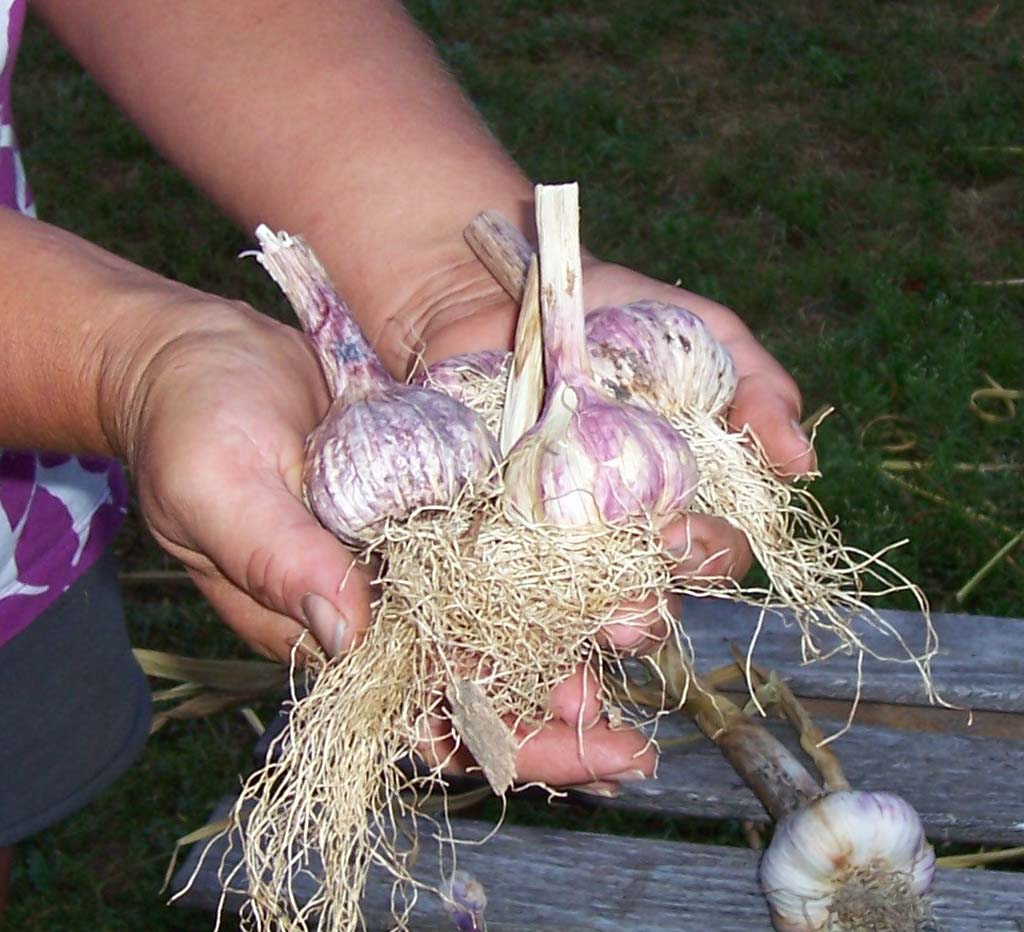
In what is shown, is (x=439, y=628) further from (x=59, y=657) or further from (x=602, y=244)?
(x=602, y=244)

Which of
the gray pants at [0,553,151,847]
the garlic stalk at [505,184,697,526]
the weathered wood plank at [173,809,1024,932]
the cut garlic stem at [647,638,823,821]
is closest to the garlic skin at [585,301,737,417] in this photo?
the garlic stalk at [505,184,697,526]

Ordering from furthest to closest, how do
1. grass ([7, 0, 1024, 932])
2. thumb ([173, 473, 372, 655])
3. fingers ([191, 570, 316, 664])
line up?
1. grass ([7, 0, 1024, 932])
2. fingers ([191, 570, 316, 664])
3. thumb ([173, 473, 372, 655])

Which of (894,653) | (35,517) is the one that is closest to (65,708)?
(35,517)

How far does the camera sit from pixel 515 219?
1.38 metres

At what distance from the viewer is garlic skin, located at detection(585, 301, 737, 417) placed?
47.4 inches

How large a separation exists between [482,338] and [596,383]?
0.68ft

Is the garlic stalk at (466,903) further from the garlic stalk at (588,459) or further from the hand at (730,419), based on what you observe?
the garlic stalk at (588,459)

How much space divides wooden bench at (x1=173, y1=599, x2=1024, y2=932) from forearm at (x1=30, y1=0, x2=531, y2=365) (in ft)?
1.82

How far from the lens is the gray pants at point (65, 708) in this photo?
4.77ft

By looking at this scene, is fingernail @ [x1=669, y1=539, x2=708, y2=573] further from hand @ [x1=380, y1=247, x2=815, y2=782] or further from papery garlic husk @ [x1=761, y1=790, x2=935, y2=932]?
papery garlic husk @ [x1=761, y1=790, x2=935, y2=932]

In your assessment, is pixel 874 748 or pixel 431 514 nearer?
pixel 431 514

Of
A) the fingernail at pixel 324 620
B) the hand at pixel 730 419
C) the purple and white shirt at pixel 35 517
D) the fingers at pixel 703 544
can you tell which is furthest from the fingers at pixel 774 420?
the purple and white shirt at pixel 35 517

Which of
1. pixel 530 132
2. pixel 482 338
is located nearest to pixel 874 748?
pixel 482 338

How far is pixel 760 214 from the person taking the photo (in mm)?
3305
